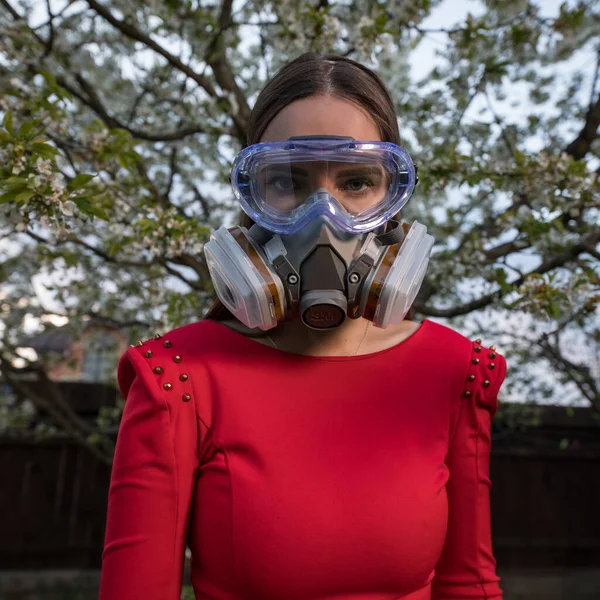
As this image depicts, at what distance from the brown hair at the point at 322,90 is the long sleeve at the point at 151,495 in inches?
12.4

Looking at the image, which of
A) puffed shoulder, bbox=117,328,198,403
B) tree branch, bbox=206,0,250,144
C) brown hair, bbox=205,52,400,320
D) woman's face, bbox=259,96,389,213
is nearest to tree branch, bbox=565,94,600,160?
tree branch, bbox=206,0,250,144

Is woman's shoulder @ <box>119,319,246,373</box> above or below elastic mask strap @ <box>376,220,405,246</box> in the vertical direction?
below

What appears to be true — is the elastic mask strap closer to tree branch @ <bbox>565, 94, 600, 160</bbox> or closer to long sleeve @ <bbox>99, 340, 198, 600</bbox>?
long sleeve @ <bbox>99, 340, 198, 600</bbox>

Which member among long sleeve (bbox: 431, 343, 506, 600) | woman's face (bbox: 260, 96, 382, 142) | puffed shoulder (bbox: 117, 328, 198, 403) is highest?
woman's face (bbox: 260, 96, 382, 142)

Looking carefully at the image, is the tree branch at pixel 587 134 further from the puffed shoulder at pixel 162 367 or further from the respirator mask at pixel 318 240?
the puffed shoulder at pixel 162 367

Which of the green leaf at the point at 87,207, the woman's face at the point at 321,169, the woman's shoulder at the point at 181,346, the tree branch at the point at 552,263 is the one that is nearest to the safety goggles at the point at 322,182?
the woman's face at the point at 321,169

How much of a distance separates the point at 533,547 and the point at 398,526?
6.78 meters

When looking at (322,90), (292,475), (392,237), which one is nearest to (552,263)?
(392,237)

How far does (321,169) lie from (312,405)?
0.44 m

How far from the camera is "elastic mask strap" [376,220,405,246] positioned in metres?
1.26

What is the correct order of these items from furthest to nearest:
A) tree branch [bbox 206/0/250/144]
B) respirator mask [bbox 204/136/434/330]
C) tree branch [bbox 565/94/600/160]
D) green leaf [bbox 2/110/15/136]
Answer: tree branch [bbox 565/94/600/160] < tree branch [bbox 206/0/250/144] < green leaf [bbox 2/110/15/136] < respirator mask [bbox 204/136/434/330]

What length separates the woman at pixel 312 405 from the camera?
3.43ft

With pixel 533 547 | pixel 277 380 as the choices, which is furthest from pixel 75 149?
pixel 533 547

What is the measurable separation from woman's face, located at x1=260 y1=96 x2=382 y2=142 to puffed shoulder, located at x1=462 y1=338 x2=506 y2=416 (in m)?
0.49
